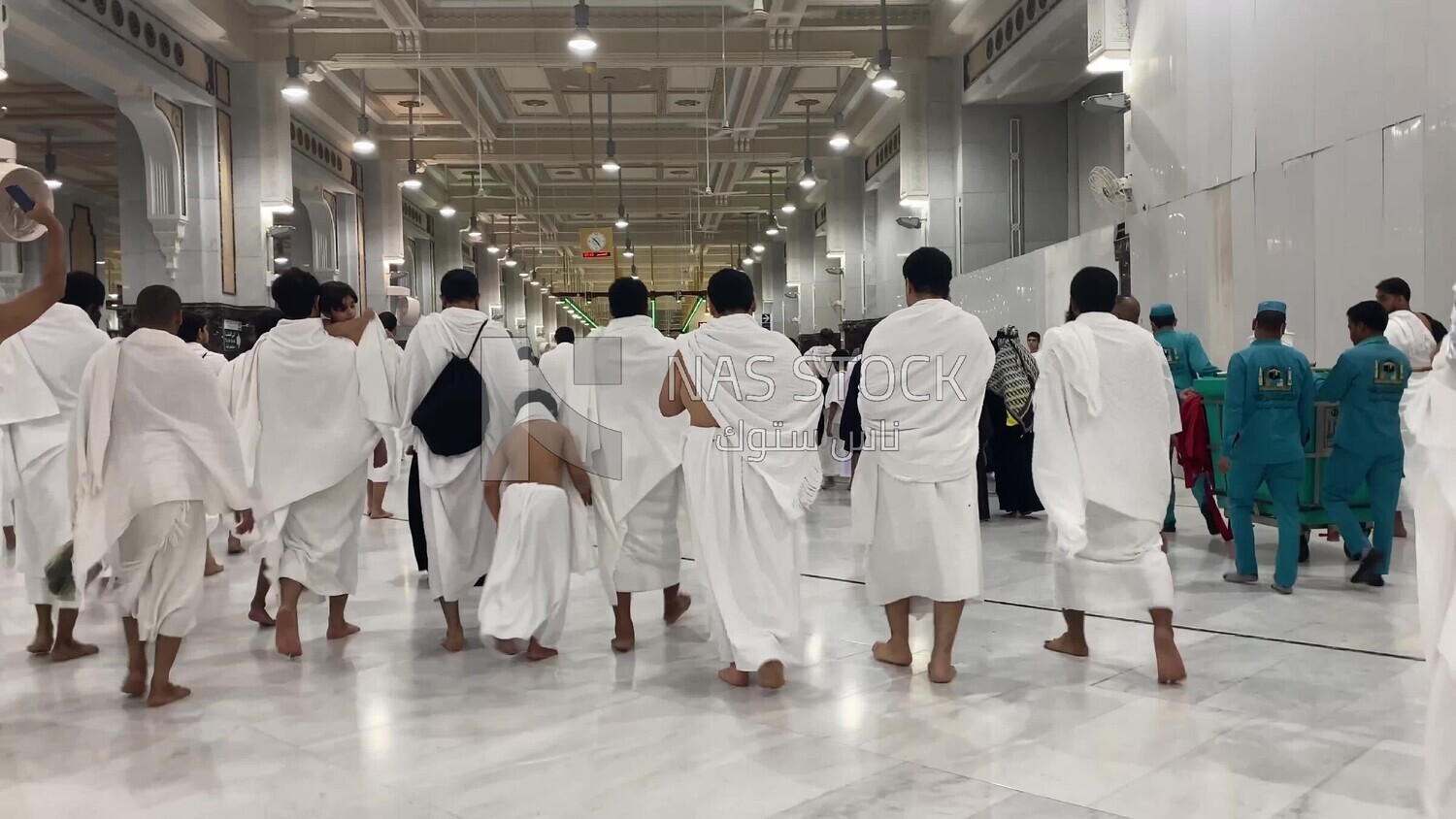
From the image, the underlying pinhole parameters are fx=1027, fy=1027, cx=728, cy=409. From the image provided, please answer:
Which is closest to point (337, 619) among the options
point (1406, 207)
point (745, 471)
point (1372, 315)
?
point (745, 471)

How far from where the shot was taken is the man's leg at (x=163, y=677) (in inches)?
133

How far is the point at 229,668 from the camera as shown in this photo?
12.6 ft

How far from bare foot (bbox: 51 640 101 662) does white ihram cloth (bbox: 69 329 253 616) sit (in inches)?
30.7

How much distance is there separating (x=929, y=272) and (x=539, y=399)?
158cm

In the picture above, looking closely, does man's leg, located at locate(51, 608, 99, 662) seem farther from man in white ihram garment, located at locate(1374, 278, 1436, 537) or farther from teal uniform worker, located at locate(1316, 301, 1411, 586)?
man in white ihram garment, located at locate(1374, 278, 1436, 537)

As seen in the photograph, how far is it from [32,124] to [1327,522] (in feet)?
52.8

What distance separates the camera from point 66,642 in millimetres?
4043

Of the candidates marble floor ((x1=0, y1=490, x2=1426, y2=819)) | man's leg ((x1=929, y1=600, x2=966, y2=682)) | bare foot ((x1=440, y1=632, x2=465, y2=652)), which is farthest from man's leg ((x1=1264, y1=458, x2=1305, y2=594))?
bare foot ((x1=440, y1=632, x2=465, y2=652))

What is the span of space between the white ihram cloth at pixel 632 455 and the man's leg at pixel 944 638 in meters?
1.08

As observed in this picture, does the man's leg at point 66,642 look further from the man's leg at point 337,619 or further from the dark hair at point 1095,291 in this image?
the dark hair at point 1095,291

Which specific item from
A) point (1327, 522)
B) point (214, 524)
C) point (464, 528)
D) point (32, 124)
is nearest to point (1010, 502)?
point (1327, 522)

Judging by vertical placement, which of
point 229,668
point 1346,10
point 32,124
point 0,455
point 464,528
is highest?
point 32,124

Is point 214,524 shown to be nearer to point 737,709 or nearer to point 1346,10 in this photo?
point 737,709

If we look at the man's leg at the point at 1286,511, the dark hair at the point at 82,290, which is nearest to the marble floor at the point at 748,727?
the man's leg at the point at 1286,511
